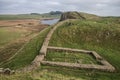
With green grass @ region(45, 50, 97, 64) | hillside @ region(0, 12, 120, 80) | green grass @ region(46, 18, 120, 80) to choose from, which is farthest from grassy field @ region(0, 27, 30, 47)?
green grass @ region(45, 50, 97, 64)

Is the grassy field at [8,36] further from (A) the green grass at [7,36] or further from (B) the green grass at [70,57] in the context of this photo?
(B) the green grass at [70,57]

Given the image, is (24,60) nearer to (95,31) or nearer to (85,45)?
(85,45)

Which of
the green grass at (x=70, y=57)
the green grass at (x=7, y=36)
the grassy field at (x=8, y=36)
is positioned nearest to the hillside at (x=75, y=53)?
the green grass at (x=70, y=57)

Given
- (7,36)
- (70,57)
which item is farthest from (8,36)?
(70,57)

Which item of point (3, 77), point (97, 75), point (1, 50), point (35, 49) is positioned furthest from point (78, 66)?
point (1, 50)

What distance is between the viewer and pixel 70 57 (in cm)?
2900

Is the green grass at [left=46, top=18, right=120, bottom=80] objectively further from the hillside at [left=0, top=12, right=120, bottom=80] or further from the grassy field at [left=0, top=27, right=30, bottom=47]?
the grassy field at [left=0, top=27, right=30, bottom=47]

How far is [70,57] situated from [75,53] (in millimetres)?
2791

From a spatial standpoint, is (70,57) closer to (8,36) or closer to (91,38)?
(91,38)

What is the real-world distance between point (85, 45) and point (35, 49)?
8.95m

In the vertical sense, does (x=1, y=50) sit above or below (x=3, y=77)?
below

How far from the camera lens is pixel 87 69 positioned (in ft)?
78.6

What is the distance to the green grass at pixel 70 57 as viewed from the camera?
89.9 ft

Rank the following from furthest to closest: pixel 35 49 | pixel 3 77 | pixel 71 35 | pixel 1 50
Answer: pixel 1 50, pixel 71 35, pixel 35 49, pixel 3 77
